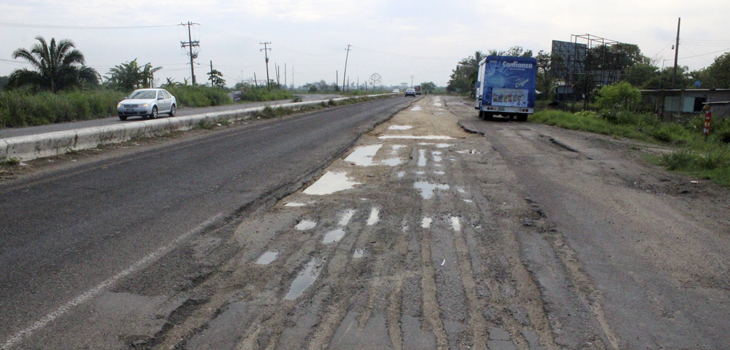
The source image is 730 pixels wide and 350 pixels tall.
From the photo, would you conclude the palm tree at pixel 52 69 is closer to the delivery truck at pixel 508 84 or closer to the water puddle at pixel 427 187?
the delivery truck at pixel 508 84

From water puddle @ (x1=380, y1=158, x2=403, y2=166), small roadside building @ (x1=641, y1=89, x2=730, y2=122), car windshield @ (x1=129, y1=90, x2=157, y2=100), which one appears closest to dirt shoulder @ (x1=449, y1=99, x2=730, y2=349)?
water puddle @ (x1=380, y1=158, x2=403, y2=166)

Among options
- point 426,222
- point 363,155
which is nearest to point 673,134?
point 363,155

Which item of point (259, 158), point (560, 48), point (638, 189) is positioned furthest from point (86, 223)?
point (560, 48)

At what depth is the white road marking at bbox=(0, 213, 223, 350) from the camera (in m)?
3.46

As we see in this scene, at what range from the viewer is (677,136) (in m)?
18.0

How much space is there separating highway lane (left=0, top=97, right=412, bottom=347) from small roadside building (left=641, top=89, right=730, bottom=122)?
26.8 metres

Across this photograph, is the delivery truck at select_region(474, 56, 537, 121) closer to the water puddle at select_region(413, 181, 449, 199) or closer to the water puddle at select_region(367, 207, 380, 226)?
the water puddle at select_region(413, 181, 449, 199)

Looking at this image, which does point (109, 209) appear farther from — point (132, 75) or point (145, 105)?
point (132, 75)

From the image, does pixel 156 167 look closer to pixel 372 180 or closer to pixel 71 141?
pixel 71 141

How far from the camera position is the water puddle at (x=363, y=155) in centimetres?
1169

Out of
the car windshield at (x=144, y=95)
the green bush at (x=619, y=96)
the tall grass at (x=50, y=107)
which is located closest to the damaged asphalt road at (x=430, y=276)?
the car windshield at (x=144, y=95)

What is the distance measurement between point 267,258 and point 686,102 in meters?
36.0

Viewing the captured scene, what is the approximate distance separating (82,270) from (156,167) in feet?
20.4

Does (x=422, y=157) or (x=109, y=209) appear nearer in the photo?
(x=109, y=209)
